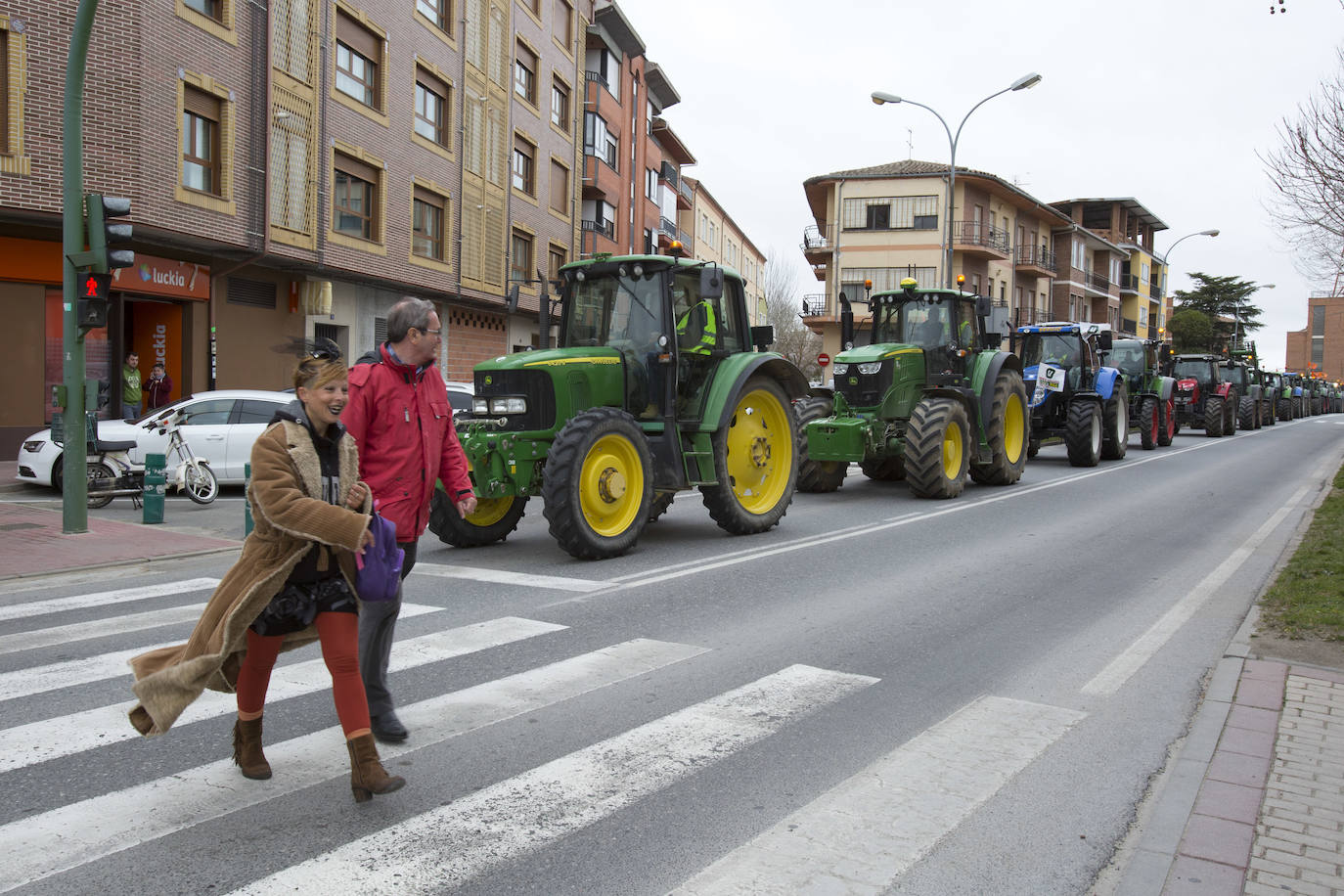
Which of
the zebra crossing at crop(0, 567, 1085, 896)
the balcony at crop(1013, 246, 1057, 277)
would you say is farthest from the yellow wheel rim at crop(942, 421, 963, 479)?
the balcony at crop(1013, 246, 1057, 277)

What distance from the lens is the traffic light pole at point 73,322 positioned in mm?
10227

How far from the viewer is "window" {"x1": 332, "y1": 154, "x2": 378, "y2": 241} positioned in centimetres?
2306

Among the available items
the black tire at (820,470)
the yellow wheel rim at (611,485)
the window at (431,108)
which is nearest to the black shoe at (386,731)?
the yellow wheel rim at (611,485)

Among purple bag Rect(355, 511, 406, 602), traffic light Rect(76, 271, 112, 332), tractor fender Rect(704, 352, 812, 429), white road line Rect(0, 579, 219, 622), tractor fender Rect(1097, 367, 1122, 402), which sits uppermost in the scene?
traffic light Rect(76, 271, 112, 332)

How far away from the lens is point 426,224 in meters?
26.9

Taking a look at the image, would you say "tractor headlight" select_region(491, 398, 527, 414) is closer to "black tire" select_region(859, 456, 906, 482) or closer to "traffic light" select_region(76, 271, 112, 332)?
"traffic light" select_region(76, 271, 112, 332)

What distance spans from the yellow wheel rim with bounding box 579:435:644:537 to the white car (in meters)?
6.92

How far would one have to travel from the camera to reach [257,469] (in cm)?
363

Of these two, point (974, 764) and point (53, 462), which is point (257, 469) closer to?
point (974, 764)

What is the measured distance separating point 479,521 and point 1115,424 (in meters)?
15.2

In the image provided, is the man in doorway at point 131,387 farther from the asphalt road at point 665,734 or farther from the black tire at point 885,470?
the black tire at point 885,470

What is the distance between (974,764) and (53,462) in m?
13.4

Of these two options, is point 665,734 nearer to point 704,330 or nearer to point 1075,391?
point 704,330

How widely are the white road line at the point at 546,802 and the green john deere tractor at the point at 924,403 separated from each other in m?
Result: 8.46
